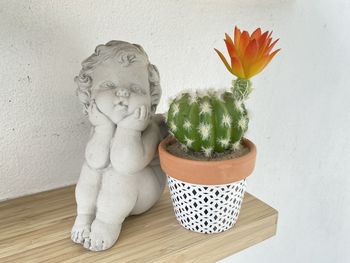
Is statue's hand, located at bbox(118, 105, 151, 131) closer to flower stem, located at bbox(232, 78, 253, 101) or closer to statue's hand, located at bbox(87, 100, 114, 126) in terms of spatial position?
statue's hand, located at bbox(87, 100, 114, 126)

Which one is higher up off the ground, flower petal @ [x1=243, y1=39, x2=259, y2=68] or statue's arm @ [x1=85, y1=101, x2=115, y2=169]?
flower petal @ [x1=243, y1=39, x2=259, y2=68]

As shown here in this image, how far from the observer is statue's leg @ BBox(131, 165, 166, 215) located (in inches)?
22.4

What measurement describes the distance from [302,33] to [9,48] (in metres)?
0.71

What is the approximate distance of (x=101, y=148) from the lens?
54 cm

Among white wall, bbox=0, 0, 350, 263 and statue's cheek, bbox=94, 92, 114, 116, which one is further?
white wall, bbox=0, 0, 350, 263

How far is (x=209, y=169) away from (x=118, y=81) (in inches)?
7.1

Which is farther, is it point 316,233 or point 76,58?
point 316,233

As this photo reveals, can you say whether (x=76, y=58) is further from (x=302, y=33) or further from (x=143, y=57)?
(x=302, y=33)

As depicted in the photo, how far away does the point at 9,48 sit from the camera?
0.62 m

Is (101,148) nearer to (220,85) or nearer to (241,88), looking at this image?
(241,88)

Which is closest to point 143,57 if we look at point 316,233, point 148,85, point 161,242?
point 148,85

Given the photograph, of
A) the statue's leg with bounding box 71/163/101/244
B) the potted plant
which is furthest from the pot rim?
the statue's leg with bounding box 71/163/101/244

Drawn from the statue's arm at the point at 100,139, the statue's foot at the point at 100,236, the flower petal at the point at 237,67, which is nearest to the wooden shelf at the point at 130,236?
the statue's foot at the point at 100,236

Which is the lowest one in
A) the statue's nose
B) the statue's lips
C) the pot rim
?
the pot rim
